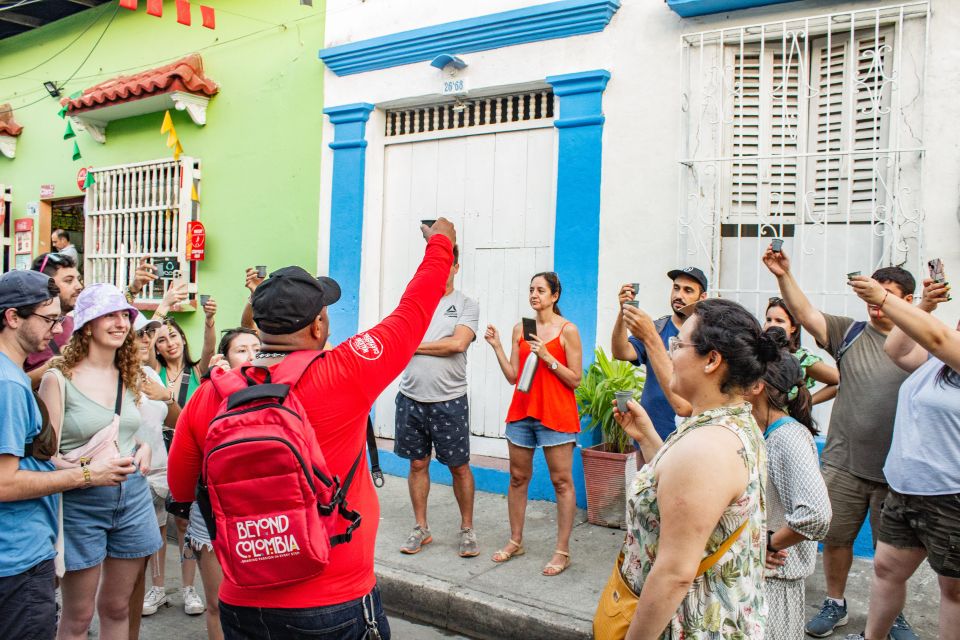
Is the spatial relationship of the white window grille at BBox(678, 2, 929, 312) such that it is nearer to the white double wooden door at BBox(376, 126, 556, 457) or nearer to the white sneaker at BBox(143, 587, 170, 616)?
the white double wooden door at BBox(376, 126, 556, 457)

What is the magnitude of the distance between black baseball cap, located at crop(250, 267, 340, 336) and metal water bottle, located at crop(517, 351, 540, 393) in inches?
114

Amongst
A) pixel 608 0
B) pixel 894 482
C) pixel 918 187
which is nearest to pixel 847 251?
pixel 918 187

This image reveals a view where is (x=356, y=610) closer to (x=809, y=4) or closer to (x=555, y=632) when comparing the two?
(x=555, y=632)

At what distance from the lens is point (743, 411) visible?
2203 mm

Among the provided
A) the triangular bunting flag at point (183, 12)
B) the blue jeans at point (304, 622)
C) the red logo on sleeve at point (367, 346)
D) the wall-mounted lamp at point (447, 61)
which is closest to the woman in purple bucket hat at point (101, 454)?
the blue jeans at point (304, 622)

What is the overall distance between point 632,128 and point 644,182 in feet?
1.42

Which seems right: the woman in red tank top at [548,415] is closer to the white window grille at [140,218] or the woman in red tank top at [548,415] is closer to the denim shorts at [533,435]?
the denim shorts at [533,435]

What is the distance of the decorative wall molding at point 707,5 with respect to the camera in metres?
5.60

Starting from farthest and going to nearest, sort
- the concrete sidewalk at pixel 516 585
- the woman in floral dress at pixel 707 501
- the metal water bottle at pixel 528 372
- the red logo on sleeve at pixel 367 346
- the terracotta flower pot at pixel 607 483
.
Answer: the terracotta flower pot at pixel 607 483
the metal water bottle at pixel 528 372
the concrete sidewalk at pixel 516 585
the red logo on sleeve at pixel 367 346
the woman in floral dress at pixel 707 501

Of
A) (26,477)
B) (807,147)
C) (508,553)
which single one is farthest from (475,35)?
(26,477)

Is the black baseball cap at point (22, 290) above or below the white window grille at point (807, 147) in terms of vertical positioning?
below

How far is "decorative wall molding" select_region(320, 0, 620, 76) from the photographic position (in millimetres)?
6344

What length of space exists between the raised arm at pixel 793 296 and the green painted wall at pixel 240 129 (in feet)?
16.4

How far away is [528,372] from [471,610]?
1.48 metres
